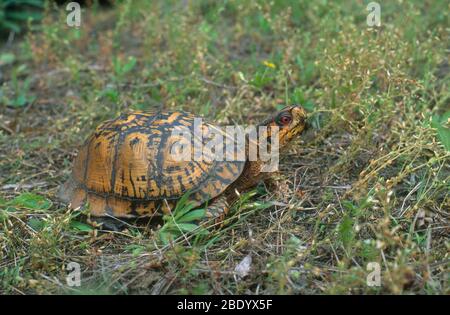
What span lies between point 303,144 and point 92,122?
4.92 ft

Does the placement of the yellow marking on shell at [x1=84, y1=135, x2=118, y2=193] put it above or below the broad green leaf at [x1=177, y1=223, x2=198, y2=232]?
above

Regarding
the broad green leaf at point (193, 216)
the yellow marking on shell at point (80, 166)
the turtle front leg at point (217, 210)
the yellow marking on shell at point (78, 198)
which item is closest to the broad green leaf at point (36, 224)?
the yellow marking on shell at point (78, 198)

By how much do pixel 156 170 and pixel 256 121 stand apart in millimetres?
1104

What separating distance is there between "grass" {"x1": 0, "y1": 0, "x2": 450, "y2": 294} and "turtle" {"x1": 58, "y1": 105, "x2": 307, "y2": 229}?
0.11 metres

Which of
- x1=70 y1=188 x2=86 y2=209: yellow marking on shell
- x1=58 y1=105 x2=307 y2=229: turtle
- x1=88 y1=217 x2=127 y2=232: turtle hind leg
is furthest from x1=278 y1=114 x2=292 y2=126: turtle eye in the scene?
x1=70 y1=188 x2=86 y2=209: yellow marking on shell

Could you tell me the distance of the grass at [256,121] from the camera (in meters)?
2.27

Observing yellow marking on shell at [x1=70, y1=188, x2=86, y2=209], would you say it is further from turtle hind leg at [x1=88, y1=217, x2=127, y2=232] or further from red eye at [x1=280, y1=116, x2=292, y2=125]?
red eye at [x1=280, y1=116, x2=292, y2=125]

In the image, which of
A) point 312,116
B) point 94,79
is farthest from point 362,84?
point 94,79

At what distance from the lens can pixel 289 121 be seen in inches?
110

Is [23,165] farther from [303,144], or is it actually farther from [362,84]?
[362,84]

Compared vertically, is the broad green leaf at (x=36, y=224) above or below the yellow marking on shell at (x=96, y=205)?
below

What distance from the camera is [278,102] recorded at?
11.8 ft

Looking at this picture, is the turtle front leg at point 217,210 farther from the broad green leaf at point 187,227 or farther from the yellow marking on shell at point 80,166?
the yellow marking on shell at point 80,166

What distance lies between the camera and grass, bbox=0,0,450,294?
2.27 metres
